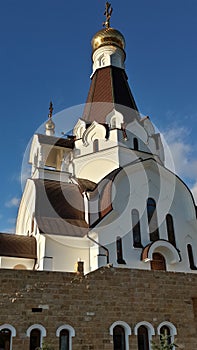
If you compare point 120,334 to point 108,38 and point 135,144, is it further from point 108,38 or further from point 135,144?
point 108,38

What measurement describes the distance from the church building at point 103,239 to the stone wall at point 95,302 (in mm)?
21

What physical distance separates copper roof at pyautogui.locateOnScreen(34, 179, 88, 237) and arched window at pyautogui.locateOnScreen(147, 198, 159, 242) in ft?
8.02

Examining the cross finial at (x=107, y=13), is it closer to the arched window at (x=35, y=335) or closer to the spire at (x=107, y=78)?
the spire at (x=107, y=78)

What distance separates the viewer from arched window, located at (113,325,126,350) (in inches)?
313

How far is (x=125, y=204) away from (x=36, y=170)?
523 cm

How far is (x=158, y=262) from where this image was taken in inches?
497

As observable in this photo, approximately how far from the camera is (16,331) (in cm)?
720

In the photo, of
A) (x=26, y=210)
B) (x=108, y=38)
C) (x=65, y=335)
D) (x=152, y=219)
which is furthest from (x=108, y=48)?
(x=65, y=335)

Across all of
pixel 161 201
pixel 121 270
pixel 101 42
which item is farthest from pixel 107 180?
pixel 101 42

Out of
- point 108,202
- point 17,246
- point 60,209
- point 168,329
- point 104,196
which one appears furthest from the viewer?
point 60,209

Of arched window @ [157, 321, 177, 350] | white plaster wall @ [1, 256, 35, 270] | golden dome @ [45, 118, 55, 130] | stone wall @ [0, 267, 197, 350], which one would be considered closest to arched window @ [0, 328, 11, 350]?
stone wall @ [0, 267, 197, 350]

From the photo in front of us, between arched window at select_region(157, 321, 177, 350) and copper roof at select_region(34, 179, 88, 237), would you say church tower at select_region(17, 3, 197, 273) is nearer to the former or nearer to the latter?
copper roof at select_region(34, 179, 88, 237)

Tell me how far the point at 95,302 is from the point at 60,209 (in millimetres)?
5542

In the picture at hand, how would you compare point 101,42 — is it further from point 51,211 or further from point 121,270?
point 121,270
